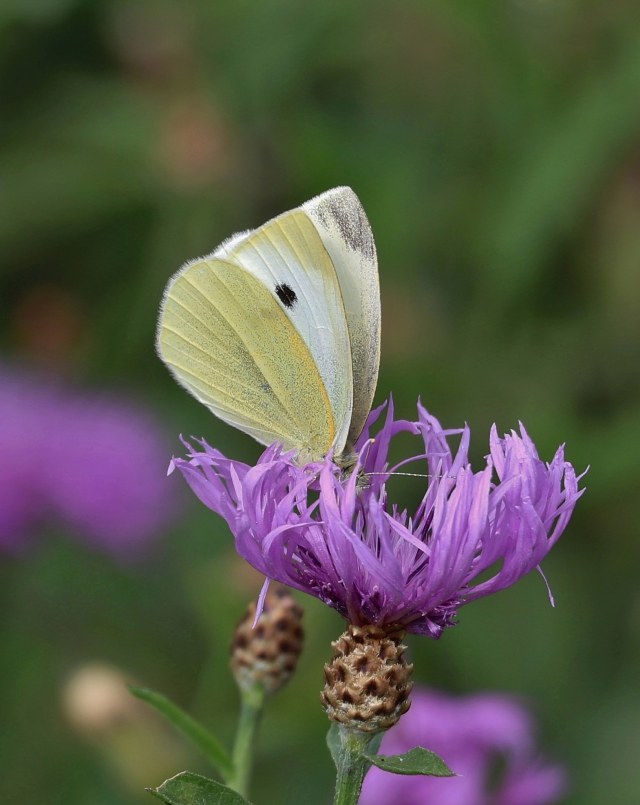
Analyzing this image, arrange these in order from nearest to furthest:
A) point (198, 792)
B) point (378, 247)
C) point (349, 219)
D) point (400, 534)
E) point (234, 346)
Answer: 1. point (198, 792)
2. point (400, 534)
3. point (349, 219)
4. point (234, 346)
5. point (378, 247)

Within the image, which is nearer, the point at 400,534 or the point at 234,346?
the point at 400,534

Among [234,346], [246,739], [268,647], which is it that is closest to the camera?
[246,739]

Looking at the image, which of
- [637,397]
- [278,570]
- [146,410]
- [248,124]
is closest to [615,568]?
[637,397]

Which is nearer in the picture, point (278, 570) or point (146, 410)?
point (278, 570)

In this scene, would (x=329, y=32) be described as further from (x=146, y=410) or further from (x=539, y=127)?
(x=146, y=410)

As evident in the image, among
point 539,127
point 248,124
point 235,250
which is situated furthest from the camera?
point 248,124

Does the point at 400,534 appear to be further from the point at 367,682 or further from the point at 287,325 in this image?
the point at 287,325

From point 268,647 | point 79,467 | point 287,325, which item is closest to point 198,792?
point 268,647

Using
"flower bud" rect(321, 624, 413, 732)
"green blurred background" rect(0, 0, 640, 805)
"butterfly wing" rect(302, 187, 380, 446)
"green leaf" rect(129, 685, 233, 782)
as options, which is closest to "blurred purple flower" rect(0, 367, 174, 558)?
"green blurred background" rect(0, 0, 640, 805)
